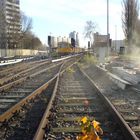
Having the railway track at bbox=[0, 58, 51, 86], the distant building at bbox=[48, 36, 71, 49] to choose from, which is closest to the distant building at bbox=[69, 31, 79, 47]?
the distant building at bbox=[48, 36, 71, 49]

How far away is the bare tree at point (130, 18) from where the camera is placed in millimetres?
56812

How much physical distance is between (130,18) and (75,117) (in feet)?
165

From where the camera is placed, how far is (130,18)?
189 ft

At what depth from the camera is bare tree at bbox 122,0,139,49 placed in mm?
56812

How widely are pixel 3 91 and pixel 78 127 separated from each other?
689 centimetres

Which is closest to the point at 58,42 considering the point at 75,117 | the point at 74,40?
the point at 74,40

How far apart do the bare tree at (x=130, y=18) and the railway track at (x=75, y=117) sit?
44.7 metres

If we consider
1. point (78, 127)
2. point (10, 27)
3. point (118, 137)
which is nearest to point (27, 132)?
point (78, 127)

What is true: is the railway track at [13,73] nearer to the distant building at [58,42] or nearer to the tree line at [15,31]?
the distant building at [58,42]

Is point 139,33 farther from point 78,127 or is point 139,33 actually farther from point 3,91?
point 78,127

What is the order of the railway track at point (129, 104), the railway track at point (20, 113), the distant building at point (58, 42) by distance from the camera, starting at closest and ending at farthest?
the railway track at point (20, 113)
the railway track at point (129, 104)
the distant building at point (58, 42)

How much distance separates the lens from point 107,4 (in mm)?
44750

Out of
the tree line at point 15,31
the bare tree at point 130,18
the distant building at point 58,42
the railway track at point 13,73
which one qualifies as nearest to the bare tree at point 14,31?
the tree line at point 15,31

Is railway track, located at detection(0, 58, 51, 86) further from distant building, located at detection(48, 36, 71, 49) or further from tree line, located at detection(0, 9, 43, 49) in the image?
tree line, located at detection(0, 9, 43, 49)
